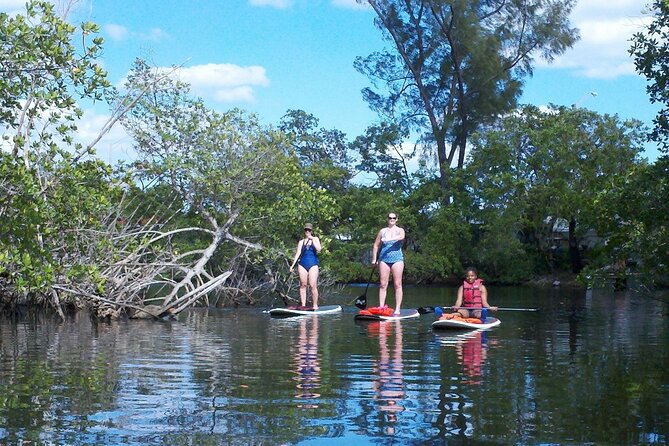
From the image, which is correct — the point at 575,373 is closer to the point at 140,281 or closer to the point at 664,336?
the point at 664,336

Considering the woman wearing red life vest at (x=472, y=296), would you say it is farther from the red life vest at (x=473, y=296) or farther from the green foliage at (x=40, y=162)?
the green foliage at (x=40, y=162)

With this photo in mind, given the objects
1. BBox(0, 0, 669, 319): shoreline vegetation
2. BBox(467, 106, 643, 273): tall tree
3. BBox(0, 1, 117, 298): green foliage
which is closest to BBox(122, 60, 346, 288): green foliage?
BBox(0, 0, 669, 319): shoreline vegetation

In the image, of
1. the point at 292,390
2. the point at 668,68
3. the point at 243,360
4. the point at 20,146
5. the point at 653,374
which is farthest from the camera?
the point at 668,68

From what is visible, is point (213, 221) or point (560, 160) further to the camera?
point (560, 160)

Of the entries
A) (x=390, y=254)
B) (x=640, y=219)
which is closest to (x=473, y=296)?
(x=390, y=254)

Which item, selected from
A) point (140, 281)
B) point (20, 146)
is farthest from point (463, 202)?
point (20, 146)

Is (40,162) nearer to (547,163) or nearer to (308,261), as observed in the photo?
(308,261)

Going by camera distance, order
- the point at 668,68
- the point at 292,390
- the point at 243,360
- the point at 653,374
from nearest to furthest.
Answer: the point at 292,390 → the point at 653,374 → the point at 243,360 → the point at 668,68

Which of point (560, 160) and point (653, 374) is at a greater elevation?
point (560, 160)

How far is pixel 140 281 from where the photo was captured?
1966cm

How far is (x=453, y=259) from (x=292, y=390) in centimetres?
4201

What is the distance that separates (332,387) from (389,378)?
88 cm

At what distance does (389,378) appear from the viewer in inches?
383

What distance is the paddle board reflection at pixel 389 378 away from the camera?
303 inches
